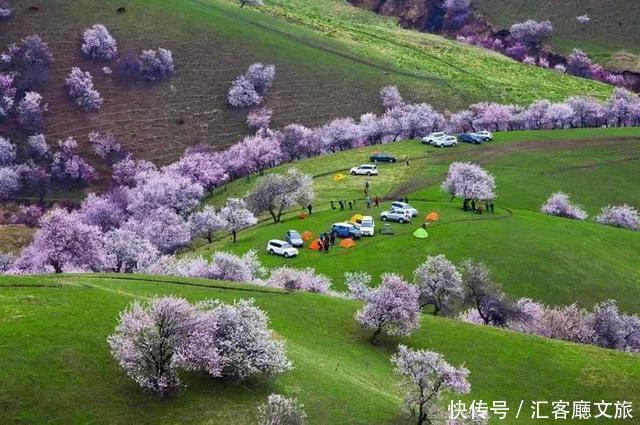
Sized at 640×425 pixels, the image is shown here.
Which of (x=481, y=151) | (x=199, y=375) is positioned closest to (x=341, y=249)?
(x=199, y=375)

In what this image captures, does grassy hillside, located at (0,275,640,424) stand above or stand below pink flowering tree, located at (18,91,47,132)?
above

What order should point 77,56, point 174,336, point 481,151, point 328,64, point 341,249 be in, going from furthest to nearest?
1. point 328,64
2. point 77,56
3. point 481,151
4. point 341,249
5. point 174,336

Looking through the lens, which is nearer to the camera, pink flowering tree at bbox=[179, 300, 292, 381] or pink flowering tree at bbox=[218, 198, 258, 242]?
pink flowering tree at bbox=[179, 300, 292, 381]

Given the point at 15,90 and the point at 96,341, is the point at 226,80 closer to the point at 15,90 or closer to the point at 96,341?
the point at 15,90

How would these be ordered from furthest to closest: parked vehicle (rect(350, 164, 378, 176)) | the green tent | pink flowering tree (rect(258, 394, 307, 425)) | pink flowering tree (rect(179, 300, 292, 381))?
parked vehicle (rect(350, 164, 378, 176)) → the green tent → pink flowering tree (rect(179, 300, 292, 381)) → pink flowering tree (rect(258, 394, 307, 425))

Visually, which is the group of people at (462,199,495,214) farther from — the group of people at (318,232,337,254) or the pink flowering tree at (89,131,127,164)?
the pink flowering tree at (89,131,127,164)

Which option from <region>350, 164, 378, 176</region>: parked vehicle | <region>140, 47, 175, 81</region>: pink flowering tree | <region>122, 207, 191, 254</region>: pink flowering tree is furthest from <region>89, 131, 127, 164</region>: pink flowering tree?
<region>350, 164, 378, 176</region>: parked vehicle

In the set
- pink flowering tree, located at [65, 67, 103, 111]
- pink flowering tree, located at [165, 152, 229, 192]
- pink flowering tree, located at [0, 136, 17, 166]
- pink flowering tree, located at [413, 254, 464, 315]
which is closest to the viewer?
pink flowering tree, located at [413, 254, 464, 315]
